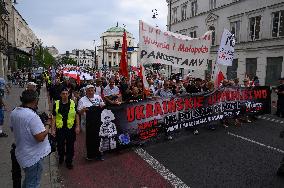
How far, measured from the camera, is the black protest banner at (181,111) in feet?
24.4

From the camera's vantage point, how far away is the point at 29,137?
12.8ft

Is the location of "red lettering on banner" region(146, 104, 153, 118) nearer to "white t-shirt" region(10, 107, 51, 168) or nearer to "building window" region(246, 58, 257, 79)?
"white t-shirt" region(10, 107, 51, 168)

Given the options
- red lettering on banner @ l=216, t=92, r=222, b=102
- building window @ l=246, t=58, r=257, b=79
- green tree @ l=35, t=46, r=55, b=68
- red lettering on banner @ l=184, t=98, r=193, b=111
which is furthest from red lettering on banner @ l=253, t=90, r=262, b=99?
green tree @ l=35, t=46, r=55, b=68

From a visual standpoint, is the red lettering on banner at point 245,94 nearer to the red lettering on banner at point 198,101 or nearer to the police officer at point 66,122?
the red lettering on banner at point 198,101

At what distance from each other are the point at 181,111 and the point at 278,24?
64.7ft

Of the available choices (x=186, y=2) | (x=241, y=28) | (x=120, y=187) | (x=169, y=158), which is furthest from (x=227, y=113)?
(x=186, y=2)

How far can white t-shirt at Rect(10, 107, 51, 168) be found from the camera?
151 inches

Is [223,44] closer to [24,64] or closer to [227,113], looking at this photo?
[227,113]

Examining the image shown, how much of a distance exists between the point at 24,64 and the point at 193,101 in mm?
56626

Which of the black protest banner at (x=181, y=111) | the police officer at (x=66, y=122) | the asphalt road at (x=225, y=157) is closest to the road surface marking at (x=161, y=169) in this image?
the asphalt road at (x=225, y=157)

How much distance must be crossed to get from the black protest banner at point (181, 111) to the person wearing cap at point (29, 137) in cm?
321

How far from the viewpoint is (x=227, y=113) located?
10094 millimetres

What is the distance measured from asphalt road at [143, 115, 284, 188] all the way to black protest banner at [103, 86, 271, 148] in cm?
45

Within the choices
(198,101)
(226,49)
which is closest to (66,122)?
(198,101)
